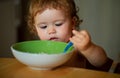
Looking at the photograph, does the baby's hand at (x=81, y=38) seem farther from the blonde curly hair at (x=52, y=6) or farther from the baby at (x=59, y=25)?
the blonde curly hair at (x=52, y=6)

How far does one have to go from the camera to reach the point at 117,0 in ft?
9.18

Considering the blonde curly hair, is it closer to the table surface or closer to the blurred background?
the table surface

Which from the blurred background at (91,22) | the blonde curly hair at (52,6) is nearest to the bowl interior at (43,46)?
the blonde curly hair at (52,6)

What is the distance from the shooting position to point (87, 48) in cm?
91

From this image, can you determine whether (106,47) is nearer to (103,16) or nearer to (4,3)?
(103,16)

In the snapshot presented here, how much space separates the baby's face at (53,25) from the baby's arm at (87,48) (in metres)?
0.23

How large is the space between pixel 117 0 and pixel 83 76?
7.65 ft

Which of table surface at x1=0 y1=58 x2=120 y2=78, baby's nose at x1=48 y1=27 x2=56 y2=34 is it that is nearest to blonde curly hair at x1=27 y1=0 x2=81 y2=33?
baby's nose at x1=48 y1=27 x2=56 y2=34

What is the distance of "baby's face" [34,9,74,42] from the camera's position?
1.11 metres

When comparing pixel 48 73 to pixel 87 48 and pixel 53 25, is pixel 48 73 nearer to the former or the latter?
pixel 87 48

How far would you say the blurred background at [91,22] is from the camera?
281cm

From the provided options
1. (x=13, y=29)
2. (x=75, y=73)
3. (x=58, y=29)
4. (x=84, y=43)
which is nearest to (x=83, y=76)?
(x=75, y=73)

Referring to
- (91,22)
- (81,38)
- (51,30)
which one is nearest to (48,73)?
(81,38)

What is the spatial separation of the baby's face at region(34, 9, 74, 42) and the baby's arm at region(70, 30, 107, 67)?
23 centimetres
